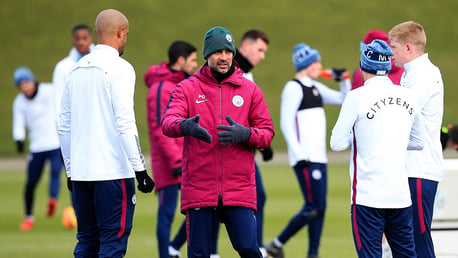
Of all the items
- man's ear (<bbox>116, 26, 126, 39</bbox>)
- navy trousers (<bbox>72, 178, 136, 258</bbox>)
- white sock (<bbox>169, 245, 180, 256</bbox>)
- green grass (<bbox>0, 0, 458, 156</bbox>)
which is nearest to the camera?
navy trousers (<bbox>72, 178, 136, 258</bbox>)

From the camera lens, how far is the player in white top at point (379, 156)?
5.93m

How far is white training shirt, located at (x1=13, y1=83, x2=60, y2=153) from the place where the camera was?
13.4 m

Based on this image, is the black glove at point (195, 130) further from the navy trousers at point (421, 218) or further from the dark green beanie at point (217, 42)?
the navy trousers at point (421, 218)

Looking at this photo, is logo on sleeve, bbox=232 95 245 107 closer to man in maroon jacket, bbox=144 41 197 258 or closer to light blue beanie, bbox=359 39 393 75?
light blue beanie, bbox=359 39 393 75

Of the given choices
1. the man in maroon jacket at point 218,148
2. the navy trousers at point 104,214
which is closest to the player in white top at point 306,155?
the man in maroon jacket at point 218,148

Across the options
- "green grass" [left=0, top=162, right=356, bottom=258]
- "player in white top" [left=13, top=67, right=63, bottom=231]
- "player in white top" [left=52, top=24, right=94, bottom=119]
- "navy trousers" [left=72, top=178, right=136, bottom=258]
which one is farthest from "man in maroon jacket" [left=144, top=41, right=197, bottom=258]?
"player in white top" [left=13, top=67, right=63, bottom=231]

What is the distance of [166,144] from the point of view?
8.41 meters

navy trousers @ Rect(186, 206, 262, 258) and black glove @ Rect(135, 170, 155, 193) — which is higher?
black glove @ Rect(135, 170, 155, 193)

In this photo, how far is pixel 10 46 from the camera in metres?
45.0

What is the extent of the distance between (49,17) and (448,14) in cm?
2213

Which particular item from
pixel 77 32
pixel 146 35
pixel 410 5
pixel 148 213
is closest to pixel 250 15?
pixel 146 35

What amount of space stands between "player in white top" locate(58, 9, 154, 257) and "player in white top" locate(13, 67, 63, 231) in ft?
20.7

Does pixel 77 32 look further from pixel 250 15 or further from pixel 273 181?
pixel 250 15

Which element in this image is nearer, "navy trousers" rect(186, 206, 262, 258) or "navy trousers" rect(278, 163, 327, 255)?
"navy trousers" rect(186, 206, 262, 258)
